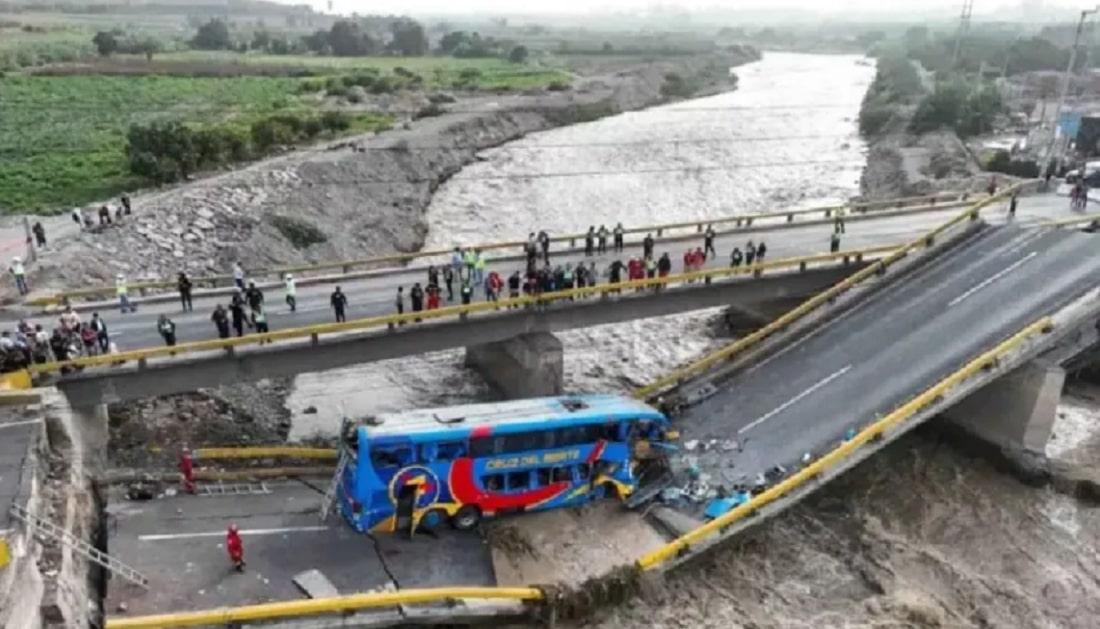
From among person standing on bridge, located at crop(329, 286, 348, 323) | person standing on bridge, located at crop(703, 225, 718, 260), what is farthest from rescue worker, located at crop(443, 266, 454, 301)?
person standing on bridge, located at crop(703, 225, 718, 260)

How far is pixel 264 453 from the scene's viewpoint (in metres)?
27.4

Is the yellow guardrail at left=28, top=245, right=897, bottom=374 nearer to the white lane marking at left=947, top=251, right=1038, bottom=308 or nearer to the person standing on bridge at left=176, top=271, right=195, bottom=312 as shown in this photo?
the person standing on bridge at left=176, top=271, right=195, bottom=312

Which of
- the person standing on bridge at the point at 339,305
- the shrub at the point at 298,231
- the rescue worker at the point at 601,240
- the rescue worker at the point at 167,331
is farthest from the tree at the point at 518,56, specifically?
the rescue worker at the point at 167,331

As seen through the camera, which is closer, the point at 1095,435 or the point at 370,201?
the point at 1095,435

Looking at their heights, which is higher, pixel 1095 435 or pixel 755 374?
pixel 755 374

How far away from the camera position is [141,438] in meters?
30.8

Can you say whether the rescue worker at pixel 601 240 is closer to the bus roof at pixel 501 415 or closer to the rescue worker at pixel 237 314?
the bus roof at pixel 501 415

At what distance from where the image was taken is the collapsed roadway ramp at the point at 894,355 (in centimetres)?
2841

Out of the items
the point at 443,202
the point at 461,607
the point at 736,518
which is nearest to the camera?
the point at 461,607

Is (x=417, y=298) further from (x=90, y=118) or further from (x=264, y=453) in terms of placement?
(x=90, y=118)

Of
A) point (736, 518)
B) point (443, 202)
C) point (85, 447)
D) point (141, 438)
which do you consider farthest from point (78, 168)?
point (736, 518)

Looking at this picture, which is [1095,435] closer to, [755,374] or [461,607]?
[755,374]

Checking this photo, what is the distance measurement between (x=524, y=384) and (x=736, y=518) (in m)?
11.3

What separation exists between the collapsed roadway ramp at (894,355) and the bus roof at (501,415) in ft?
12.0
